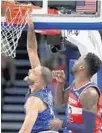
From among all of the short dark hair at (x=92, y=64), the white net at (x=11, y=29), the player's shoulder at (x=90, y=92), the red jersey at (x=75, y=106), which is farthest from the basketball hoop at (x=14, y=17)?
the player's shoulder at (x=90, y=92)

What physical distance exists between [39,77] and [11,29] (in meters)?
0.53

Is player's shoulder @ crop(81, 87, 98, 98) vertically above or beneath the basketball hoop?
beneath

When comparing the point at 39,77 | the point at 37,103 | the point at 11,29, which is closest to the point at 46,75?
the point at 39,77

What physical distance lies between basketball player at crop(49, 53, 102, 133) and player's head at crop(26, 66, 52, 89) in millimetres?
104

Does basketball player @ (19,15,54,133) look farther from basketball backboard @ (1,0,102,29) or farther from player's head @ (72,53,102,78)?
player's head @ (72,53,102,78)

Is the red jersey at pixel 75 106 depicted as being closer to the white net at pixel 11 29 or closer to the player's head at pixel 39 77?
the player's head at pixel 39 77

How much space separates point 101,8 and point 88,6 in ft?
0.70

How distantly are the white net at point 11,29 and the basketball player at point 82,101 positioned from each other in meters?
0.55

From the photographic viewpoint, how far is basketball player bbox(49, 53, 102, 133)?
12.5 ft

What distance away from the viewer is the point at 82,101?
3.87 metres

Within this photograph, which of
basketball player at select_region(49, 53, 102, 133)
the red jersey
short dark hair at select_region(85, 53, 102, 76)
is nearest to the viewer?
basketball player at select_region(49, 53, 102, 133)

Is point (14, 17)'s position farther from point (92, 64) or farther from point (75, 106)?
point (75, 106)

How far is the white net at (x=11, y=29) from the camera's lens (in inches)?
171

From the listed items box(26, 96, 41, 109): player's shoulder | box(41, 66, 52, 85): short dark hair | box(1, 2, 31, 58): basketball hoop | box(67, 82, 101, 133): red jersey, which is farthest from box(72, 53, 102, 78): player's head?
box(1, 2, 31, 58): basketball hoop
